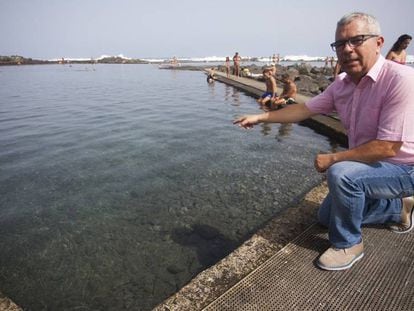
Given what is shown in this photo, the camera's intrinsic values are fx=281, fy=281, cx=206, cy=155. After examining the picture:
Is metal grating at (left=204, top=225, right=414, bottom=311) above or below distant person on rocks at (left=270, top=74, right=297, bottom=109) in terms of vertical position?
below

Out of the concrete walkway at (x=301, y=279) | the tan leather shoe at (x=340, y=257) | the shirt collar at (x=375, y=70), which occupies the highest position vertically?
the shirt collar at (x=375, y=70)

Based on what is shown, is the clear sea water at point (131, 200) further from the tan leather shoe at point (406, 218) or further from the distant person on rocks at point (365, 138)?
the tan leather shoe at point (406, 218)

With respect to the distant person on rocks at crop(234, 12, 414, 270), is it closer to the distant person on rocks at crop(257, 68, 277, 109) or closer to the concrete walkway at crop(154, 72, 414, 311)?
the concrete walkway at crop(154, 72, 414, 311)

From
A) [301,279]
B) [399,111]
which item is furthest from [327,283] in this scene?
[399,111]

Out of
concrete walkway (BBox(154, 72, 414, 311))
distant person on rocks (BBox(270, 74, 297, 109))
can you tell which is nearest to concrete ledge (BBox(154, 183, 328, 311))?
concrete walkway (BBox(154, 72, 414, 311))

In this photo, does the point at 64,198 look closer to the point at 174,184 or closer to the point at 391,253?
the point at 174,184

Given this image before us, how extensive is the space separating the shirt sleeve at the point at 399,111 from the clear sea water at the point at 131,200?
2446mm

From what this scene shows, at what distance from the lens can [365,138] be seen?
253 cm

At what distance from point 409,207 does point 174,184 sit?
394cm

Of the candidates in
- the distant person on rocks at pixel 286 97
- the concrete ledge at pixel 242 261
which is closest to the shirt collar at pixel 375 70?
the concrete ledge at pixel 242 261

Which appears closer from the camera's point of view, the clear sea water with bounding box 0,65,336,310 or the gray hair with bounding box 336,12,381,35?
the gray hair with bounding box 336,12,381,35

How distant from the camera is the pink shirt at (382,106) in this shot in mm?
2156

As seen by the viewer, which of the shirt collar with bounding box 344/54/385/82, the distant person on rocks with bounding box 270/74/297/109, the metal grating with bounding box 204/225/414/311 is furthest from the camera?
the distant person on rocks with bounding box 270/74/297/109

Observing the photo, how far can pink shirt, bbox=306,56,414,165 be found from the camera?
7.07 ft
